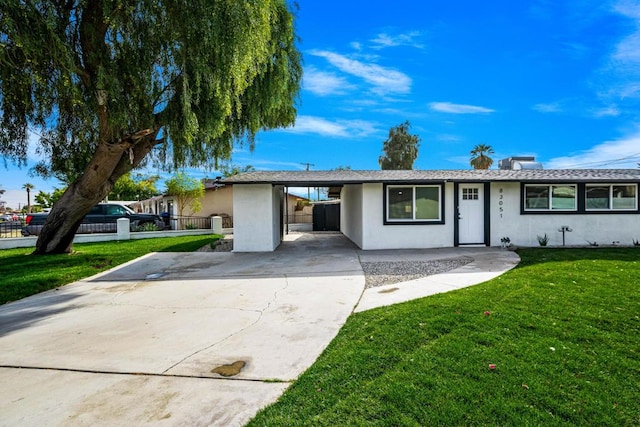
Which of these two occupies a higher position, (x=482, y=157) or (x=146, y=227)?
(x=482, y=157)

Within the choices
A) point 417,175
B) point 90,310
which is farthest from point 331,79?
point 90,310

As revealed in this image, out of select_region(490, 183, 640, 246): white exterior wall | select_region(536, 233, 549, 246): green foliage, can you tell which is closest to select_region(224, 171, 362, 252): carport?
select_region(490, 183, 640, 246): white exterior wall

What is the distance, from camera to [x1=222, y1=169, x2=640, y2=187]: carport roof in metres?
11.0

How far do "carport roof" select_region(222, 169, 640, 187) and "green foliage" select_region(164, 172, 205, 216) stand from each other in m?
9.69

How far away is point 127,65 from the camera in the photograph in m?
7.59

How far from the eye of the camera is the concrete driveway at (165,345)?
105 inches

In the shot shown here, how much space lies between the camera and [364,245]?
11.5 metres

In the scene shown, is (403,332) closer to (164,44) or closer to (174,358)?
(174,358)

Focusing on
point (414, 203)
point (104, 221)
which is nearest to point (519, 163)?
point (414, 203)

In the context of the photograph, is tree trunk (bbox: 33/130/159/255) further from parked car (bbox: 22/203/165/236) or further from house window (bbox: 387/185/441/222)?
house window (bbox: 387/185/441/222)

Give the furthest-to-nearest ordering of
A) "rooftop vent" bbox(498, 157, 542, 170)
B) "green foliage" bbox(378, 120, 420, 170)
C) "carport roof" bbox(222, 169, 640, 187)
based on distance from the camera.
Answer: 1. "green foliage" bbox(378, 120, 420, 170)
2. "rooftop vent" bbox(498, 157, 542, 170)
3. "carport roof" bbox(222, 169, 640, 187)

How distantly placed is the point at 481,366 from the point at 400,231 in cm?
865

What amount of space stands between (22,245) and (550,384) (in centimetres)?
1714

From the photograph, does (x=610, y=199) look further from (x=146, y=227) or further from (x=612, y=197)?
(x=146, y=227)
